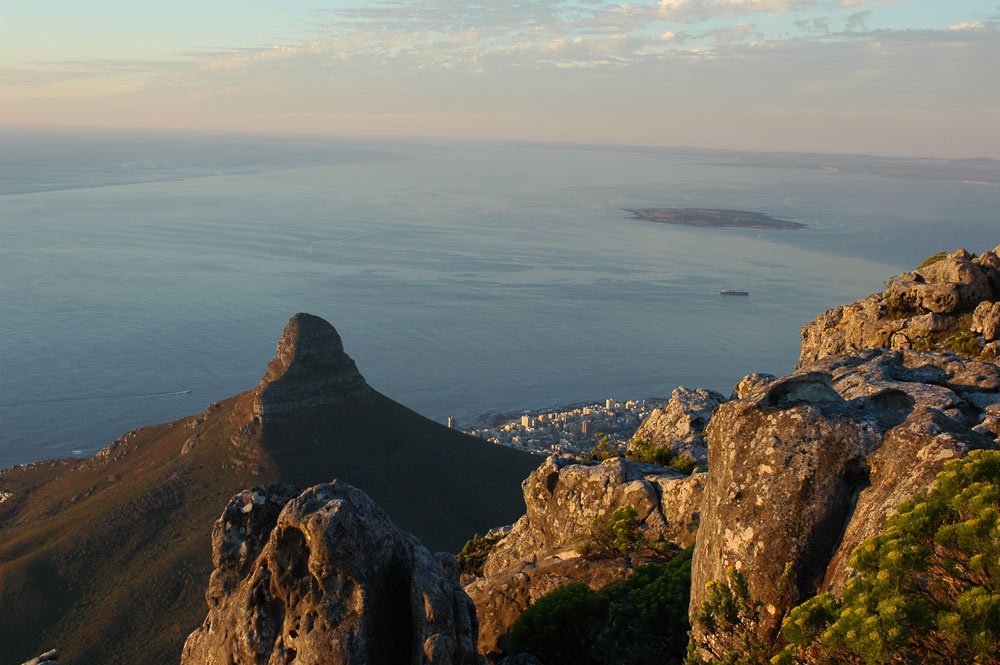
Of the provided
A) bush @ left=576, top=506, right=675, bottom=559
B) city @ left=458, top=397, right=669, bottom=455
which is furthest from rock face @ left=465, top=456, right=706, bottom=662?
city @ left=458, top=397, right=669, bottom=455

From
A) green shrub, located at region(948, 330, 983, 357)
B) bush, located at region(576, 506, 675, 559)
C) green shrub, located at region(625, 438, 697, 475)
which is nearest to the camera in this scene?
bush, located at region(576, 506, 675, 559)

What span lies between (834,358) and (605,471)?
5.14 m

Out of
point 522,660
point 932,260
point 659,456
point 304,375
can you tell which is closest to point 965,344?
point 932,260

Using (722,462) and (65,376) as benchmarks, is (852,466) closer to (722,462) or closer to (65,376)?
(722,462)

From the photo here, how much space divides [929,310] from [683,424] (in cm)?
805

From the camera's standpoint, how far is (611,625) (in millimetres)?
10984

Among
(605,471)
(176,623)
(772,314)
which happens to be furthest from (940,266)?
(772,314)

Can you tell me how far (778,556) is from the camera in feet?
27.6

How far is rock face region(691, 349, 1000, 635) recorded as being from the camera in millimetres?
7969

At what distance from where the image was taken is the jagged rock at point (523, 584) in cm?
1265

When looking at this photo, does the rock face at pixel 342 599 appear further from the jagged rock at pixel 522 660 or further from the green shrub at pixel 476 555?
the green shrub at pixel 476 555

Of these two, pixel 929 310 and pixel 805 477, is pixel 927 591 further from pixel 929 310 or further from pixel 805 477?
pixel 929 310

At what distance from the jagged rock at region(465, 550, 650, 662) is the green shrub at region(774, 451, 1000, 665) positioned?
20.1 feet

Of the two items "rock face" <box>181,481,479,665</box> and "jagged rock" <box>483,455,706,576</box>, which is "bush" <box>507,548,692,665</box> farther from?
"rock face" <box>181,481,479,665</box>
